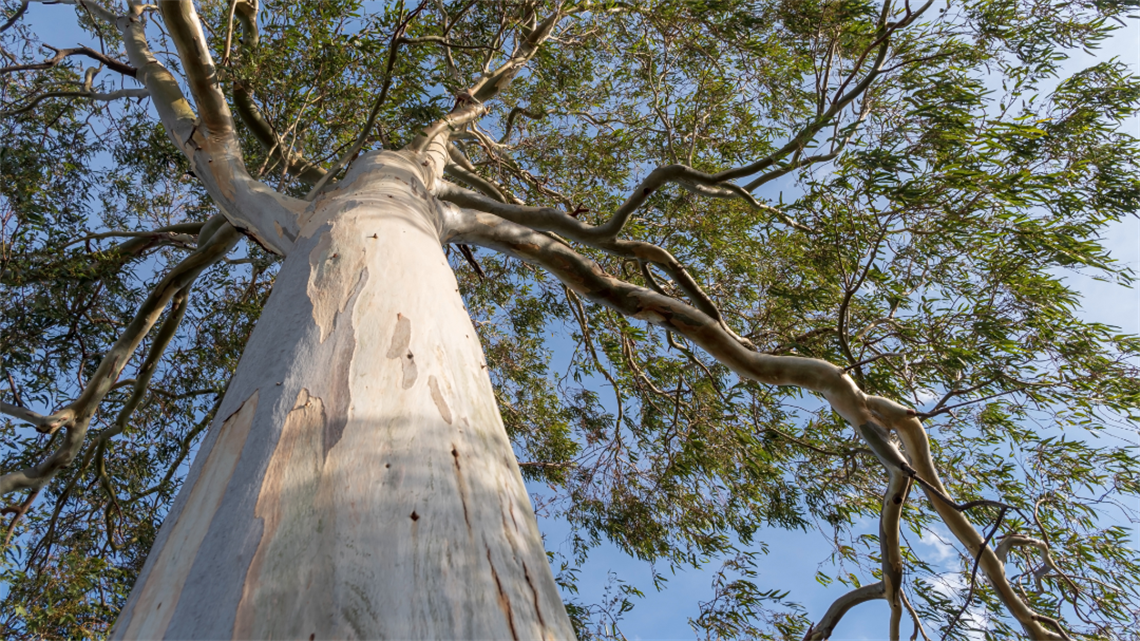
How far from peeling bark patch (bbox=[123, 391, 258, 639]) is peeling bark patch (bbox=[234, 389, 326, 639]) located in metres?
0.08

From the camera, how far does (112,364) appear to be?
3039 mm

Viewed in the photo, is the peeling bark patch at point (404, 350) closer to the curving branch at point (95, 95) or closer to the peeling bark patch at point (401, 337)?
the peeling bark patch at point (401, 337)

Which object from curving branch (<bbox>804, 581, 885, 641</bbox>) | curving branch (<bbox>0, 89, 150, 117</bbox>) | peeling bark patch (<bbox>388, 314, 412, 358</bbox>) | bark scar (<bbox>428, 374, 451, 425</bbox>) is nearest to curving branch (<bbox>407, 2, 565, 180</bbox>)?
curving branch (<bbox>0, 89, 150, 117</bbox>)

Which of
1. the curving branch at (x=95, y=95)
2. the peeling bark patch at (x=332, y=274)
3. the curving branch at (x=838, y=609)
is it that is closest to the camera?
the peeling bark patch at (x=332, y=274)

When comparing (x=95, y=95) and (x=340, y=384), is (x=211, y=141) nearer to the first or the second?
(x=95, y=95)

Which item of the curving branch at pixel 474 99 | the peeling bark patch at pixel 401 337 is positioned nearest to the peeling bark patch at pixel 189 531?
the peeling bark patch at pixel 401 337

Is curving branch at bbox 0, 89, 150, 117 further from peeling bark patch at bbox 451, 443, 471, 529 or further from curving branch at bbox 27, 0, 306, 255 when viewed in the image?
peeling bark patch at bbox 451, 443, 471, 529

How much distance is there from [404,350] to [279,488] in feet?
1.26

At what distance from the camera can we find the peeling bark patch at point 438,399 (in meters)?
1.04

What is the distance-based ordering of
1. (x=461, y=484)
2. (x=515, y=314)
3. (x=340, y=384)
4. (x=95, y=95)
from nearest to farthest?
1. (x=461, y=484)
2. (x=340, y=384)
3. (x=95, y=95)
4. (x=515, y=314)

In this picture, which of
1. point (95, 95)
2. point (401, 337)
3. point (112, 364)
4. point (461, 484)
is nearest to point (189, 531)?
point (461, 484)

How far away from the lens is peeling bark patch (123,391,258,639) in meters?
0.72

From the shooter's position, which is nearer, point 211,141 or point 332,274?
point 332,274

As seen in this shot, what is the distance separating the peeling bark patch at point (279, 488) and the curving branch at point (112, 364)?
97.1 inches
